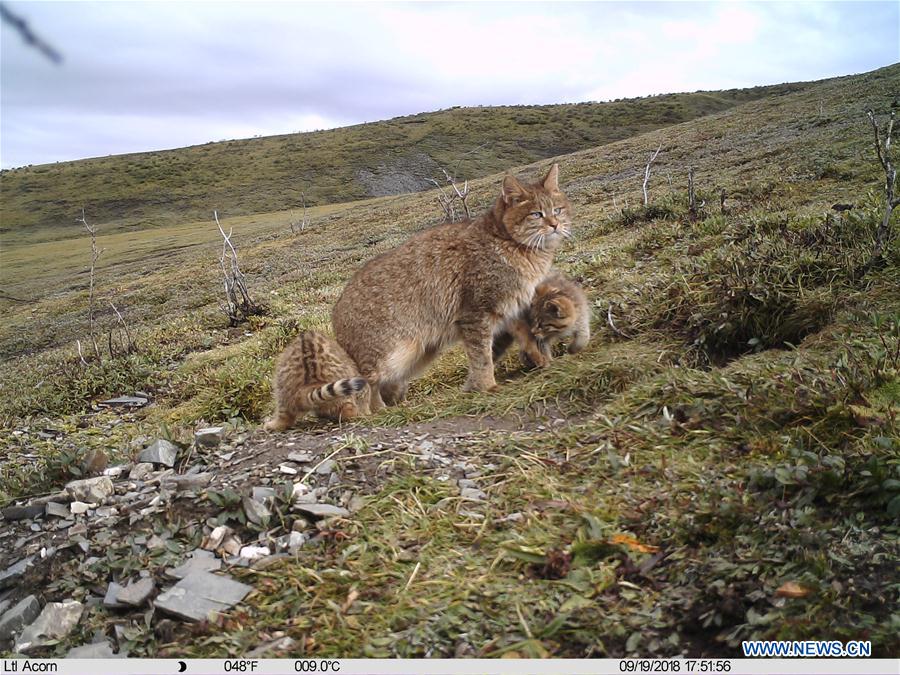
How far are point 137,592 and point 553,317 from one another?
14.6ft

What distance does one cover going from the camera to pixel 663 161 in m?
31.7

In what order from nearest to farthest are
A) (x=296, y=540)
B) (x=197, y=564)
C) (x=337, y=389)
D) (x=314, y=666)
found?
(x=314, y=666), (x=197, y=564), (x=296, y=540), (x=337, y=389)

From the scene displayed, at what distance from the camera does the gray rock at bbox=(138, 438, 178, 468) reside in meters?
5.10

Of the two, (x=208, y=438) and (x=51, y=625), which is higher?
(x=208, y=438)

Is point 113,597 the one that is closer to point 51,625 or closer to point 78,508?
point 51,625

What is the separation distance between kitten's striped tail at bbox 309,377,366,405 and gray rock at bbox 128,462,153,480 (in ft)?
4.62

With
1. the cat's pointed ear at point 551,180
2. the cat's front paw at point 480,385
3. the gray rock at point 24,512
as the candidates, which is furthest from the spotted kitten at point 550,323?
the gray rock at point 24,512

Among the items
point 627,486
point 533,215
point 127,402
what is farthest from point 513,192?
point 127,402

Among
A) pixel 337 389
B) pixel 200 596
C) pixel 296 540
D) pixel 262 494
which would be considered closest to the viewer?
pixel 200 596

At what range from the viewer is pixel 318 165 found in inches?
4053

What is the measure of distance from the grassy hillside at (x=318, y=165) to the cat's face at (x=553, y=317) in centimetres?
8279

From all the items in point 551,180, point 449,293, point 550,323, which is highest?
point 551,180

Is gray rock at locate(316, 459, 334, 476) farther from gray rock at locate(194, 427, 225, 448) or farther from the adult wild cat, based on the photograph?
the adult wild cat

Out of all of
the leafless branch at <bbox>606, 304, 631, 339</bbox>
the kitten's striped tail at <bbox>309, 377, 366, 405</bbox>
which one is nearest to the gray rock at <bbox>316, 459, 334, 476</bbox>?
the kitten's striped tail at <bbox>309, 377, 366, 405</bbox>
